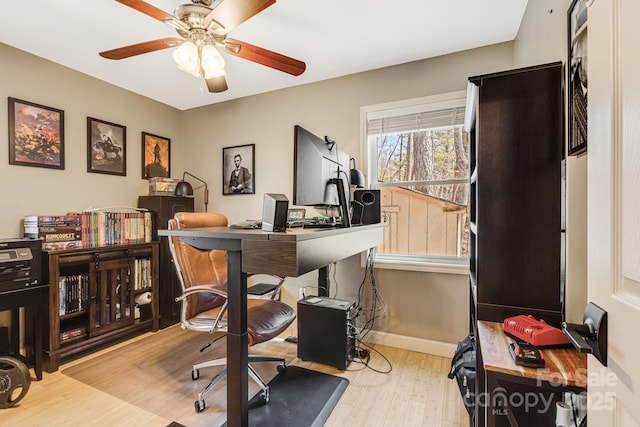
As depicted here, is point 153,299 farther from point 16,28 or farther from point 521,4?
point 521,4

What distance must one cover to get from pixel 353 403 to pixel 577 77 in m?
1.89

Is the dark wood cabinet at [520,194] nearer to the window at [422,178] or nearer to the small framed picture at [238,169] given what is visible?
the window at [422,178]

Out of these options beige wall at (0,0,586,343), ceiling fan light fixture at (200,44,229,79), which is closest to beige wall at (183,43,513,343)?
beige wall at (0,0,586,343)

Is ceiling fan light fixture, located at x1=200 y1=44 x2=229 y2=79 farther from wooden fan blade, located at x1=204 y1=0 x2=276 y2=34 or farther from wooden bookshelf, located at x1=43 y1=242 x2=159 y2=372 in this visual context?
wooden bookshelf, located at x1=43 y1=242 x2=159 y2=372

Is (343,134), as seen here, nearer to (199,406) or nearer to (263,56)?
(263,56)

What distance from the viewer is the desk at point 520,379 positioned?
2.76ft

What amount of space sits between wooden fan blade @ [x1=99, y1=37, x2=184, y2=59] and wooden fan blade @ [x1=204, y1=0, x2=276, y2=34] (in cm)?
28

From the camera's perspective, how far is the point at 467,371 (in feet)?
4.59

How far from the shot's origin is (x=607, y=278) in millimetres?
A: 565

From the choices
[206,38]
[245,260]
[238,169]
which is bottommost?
[245,260]

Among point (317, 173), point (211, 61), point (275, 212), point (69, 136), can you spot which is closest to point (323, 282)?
point (317, 173)

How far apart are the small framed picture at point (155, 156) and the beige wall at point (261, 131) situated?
71 millimetres

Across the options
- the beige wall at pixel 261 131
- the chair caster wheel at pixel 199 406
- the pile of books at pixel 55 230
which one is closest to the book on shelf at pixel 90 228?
the pile of books at pixel 55 230

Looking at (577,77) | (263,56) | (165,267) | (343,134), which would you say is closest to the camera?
(577,77)
